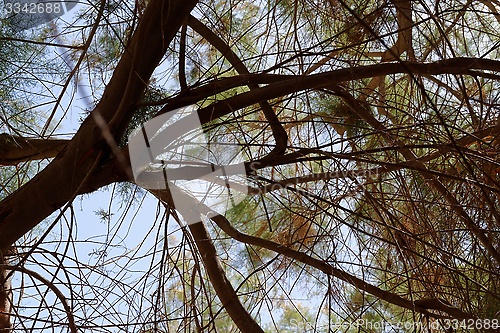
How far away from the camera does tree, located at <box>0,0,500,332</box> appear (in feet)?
2.97

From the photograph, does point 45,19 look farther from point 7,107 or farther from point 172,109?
point 172,109

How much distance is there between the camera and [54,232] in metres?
1.89

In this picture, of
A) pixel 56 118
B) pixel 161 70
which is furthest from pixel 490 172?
pixel 56 118

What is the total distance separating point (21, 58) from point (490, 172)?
1.09m

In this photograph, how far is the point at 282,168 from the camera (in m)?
1.61

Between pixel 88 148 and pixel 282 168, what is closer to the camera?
pixel 88 148
